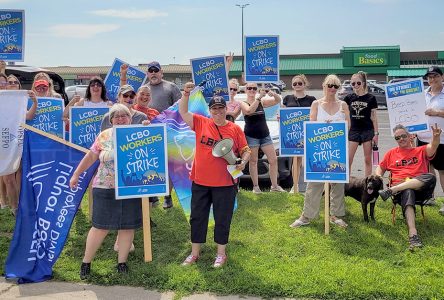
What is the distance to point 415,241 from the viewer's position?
5477 mm

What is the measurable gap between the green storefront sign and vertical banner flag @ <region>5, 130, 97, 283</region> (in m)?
53.6

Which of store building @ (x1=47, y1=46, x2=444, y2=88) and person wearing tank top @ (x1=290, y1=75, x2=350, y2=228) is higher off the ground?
store building @ (x1=47, y1=46, x2=444, y2=88)

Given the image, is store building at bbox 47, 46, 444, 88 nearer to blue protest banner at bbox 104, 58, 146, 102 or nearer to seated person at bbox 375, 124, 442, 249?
blue protest banner at bbox 104, 58, 146, 102

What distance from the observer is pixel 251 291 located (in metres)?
4.43

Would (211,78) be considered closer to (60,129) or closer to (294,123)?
(294,123)

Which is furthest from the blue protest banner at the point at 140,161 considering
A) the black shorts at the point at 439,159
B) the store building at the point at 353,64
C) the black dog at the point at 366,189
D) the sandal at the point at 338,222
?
the store building at the point at 353,64

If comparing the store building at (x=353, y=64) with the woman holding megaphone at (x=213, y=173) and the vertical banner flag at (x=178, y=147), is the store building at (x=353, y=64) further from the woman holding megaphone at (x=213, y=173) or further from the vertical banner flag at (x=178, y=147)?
the woman holding megaphone at (x=213, y=173)

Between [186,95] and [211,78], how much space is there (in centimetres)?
258

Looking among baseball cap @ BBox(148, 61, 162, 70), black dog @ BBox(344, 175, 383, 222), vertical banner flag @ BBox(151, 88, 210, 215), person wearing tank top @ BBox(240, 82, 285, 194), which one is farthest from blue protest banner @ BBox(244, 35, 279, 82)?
black dog @ BBox(344, 175, 383, 222)

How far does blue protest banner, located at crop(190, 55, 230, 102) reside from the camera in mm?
7395

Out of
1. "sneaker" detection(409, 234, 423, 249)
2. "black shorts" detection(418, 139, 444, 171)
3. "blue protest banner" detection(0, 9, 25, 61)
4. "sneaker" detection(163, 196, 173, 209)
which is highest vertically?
"blue protest banner" detection(0, 9, 25, 61)

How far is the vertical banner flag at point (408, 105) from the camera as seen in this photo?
21.3 ft

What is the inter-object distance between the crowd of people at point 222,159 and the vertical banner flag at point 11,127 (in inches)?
17.2

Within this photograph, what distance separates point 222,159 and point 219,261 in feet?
3.51
